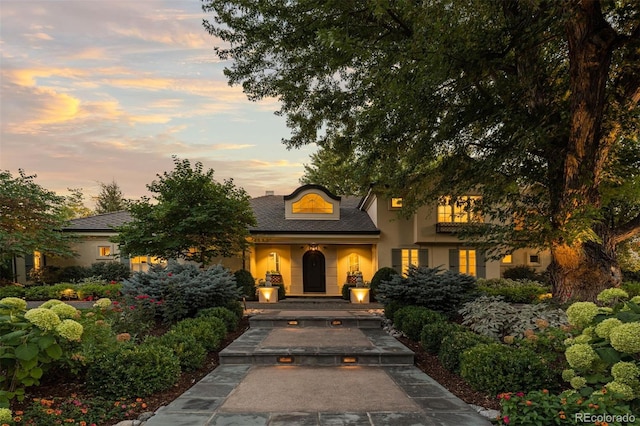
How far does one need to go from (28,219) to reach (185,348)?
47.5 ft

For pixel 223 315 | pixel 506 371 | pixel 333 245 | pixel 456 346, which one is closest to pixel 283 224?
pixel 333 245

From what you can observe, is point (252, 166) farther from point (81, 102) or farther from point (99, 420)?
point (99, 420)

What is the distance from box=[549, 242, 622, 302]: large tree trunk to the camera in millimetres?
6918

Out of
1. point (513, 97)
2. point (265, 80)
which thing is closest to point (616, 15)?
point (513, 97)

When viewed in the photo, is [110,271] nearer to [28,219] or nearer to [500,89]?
[28,219]

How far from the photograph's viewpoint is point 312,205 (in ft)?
56.2

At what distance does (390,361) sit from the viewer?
632cm

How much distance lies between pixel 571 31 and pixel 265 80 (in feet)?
22.9

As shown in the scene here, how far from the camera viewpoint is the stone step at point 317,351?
6352 millimetres

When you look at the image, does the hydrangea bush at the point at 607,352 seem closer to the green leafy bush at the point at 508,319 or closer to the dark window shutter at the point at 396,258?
the green leafy bush at the point at 508,319

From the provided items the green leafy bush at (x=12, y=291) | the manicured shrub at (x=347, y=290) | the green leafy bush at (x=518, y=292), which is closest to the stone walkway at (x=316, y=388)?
the manicured shrub at (x=347, y=290)

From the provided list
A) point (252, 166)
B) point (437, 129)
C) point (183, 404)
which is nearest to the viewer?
point (183, 404)

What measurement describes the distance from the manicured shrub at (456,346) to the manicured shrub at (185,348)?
4.08 metres

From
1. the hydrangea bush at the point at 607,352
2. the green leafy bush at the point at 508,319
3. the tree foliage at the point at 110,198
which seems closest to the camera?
the hydrangea bush at the point at 607,352
